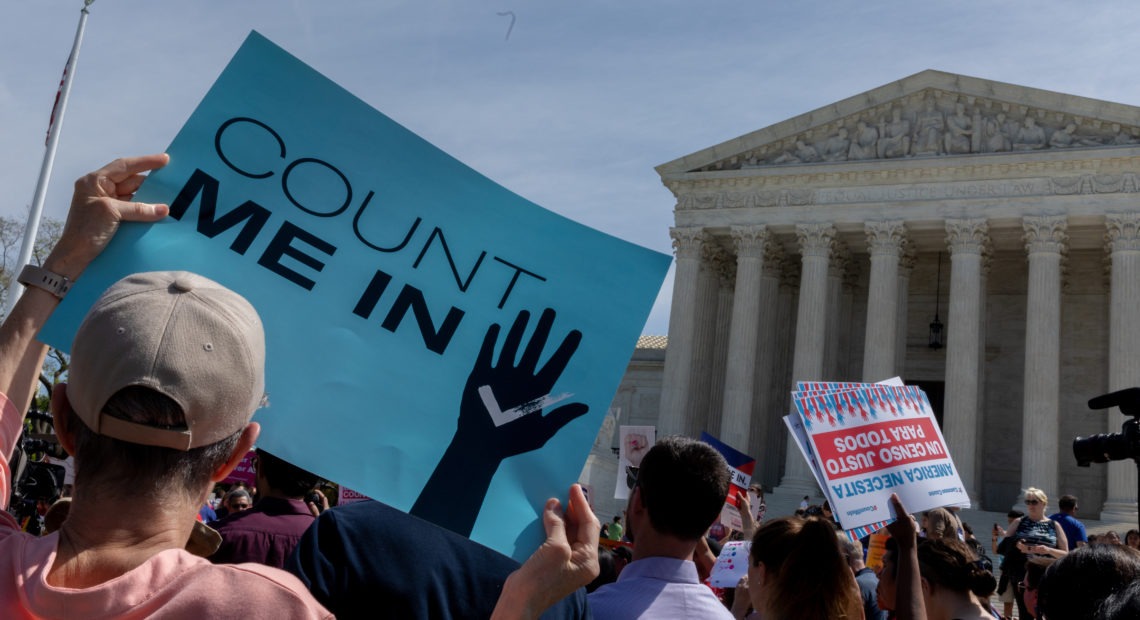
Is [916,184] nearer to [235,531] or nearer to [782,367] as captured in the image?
[782,367]

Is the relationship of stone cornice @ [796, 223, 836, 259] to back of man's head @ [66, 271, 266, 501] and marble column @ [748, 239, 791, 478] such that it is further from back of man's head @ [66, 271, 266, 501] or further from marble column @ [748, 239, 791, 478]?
back of man's head @ [66, 271, 266, 501]

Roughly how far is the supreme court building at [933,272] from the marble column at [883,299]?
7 centimetres

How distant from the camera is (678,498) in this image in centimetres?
367

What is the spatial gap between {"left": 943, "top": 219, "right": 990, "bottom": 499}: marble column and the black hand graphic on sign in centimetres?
3210

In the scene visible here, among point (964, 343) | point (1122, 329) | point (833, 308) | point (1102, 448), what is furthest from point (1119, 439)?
point (833, 308)

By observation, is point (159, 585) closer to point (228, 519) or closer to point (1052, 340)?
point (228, 519)

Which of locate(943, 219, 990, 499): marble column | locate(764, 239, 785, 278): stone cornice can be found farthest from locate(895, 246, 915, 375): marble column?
locate(764, 239, 785, 278): stone cornice

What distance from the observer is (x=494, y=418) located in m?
3.05

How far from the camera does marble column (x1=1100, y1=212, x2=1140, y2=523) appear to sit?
3055 centimetres

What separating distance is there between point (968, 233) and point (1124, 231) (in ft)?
14.9

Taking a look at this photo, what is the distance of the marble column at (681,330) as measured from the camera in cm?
3734

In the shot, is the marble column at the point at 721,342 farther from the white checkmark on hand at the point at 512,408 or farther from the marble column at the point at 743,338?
the white checkmark on hand at the point at 512,408

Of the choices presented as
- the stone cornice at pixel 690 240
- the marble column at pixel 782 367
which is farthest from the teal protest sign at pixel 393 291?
the marble column at pixel 782 367

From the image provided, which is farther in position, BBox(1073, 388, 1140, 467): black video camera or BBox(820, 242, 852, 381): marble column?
BBox(820, 242, 852, 381): marble column
